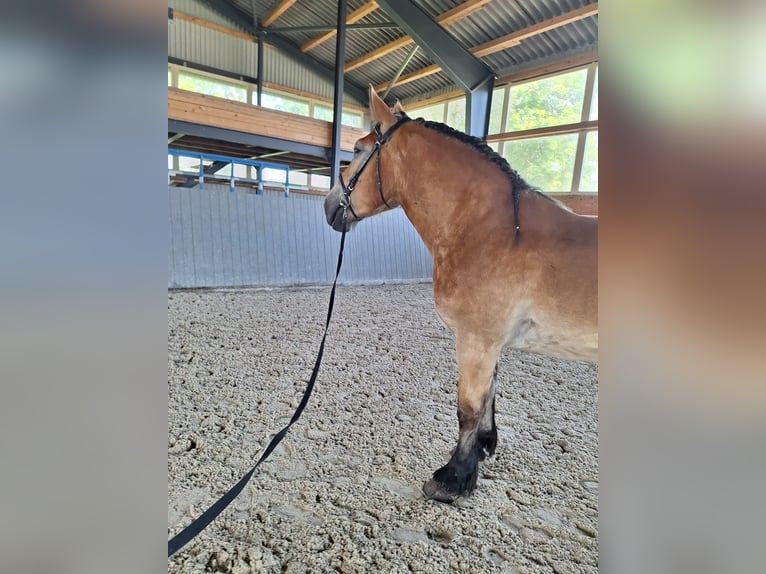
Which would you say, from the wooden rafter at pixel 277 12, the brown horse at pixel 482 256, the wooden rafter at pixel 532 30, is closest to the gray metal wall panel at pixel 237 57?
the wooden rafter at pixel 277 12

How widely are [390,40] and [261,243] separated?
25.2 feet

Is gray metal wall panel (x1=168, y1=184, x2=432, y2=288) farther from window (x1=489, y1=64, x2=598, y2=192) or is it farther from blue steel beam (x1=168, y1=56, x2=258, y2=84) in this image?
blue steel beam (x1=168, y1=56, x2=258, y2=84)

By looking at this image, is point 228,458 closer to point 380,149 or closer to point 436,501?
point 436,501

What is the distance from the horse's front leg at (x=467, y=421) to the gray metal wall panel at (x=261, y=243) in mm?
5238

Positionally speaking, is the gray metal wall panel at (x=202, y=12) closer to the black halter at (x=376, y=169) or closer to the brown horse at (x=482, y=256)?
the black halter at (x=376, y=169)

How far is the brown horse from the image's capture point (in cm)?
135

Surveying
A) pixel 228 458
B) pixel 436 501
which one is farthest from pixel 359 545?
pixel 228 458

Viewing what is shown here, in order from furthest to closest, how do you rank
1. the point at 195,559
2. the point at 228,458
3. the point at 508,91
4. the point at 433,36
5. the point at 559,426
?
the point at 508,91 < the point at 433,36 < the point at 559,426 < the point at 228,458 < the point at 195,559

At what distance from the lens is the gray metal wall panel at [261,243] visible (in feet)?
19.2

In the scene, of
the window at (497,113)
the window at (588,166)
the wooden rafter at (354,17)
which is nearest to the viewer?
the window at (588,166)

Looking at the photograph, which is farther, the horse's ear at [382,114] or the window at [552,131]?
the window at [552,131]
